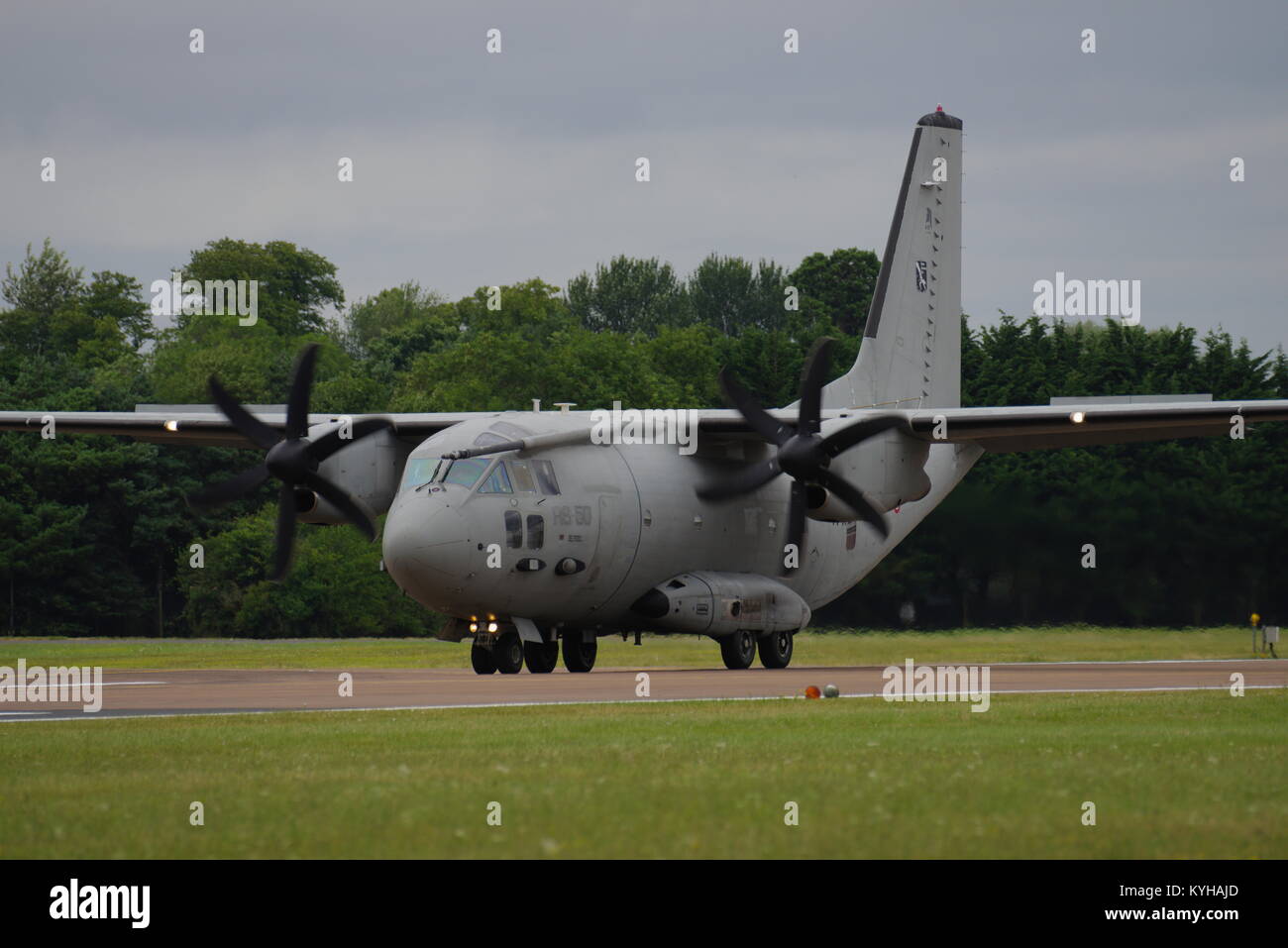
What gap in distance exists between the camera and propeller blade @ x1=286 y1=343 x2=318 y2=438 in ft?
104

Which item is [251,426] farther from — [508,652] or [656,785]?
[656,785]

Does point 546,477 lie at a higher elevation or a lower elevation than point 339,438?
lower

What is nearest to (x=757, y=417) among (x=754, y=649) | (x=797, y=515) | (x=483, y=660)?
(x=797, y=515)

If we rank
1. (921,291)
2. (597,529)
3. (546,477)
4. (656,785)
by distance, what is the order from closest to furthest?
(656,785) → (546,477) → (597,529) → (921,291)

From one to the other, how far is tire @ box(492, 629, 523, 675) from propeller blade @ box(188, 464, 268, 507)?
17.3 feet

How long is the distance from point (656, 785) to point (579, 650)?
21021 millimetres

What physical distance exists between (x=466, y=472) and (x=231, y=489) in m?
5.54

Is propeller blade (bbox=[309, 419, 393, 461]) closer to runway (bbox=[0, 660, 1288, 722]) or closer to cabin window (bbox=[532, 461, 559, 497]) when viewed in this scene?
runway (bbox=[0, 660, 1288, 722])

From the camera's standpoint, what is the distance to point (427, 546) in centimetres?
2744

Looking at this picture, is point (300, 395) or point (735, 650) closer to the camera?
point (300, 395)

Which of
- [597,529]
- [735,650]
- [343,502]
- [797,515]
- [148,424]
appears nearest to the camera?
[797,515]

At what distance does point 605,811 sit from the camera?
1094 cm

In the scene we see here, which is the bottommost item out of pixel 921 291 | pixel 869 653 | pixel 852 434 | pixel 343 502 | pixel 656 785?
pixel 869 653
